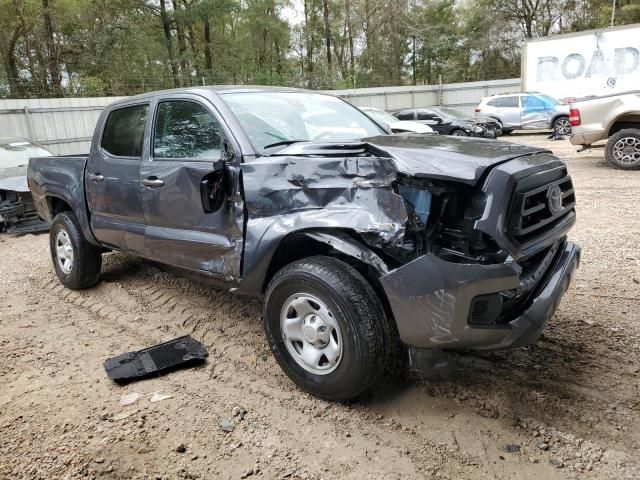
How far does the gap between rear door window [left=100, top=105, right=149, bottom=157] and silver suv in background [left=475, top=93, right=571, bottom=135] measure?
16864 mm

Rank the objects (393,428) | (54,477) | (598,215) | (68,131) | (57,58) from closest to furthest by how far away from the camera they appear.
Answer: (54,477), (393,428), (598,215), (68,131), (57,58)

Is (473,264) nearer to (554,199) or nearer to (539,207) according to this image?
(539,207)

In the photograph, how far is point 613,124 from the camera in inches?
370

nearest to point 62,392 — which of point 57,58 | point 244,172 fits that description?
point 244,172

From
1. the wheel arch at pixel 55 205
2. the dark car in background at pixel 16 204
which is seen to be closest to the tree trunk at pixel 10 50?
the dark car in background at pixel 16 204

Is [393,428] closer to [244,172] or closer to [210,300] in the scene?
[244,172]

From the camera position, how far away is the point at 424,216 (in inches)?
100

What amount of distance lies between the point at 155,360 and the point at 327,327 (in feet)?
4.88

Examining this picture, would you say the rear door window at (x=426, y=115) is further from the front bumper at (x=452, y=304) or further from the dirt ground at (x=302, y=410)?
the front bumper at (x=452, y=304)

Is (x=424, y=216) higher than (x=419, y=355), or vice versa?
(x=424, y=216)

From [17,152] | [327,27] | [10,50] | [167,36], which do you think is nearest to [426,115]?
[17,152]

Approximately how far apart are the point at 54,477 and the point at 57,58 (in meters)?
22.3

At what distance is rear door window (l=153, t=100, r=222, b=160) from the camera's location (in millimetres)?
3549

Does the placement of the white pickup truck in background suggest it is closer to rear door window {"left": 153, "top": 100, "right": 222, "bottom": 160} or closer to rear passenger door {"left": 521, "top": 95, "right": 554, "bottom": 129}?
rear door window {"left": 153, "top": 100, "right": 222, "bottom": 160}
